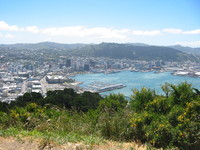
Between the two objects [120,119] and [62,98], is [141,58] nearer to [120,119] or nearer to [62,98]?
[62,98]

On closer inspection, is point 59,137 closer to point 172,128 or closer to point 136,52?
point 172,128

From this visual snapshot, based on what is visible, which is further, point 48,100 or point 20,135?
point 48,100

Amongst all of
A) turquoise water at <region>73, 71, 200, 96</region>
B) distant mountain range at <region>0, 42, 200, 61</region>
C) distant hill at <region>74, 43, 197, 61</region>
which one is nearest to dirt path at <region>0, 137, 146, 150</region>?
turquoise water at <region>73, 71, 200, 96</region>

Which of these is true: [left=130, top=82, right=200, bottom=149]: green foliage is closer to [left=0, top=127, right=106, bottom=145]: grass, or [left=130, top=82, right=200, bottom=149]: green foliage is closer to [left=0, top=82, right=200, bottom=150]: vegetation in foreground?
[left=0, top=82, right=200, bottom=150]: vegetation in foreground

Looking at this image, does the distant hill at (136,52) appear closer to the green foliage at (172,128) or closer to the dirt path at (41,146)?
the green foliage at (172,128)

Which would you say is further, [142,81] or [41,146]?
[142,81]

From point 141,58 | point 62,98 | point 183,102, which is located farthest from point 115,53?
point 183,102

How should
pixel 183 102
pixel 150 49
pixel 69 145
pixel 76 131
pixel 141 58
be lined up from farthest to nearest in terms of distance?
pixel 150 49 < pixel 141 58 < pixel 183 102 < pixel 76 131 < pixel 69 145

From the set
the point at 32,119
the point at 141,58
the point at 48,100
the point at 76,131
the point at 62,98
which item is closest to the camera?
the point at 76,131

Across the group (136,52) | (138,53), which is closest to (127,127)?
(138,53)
